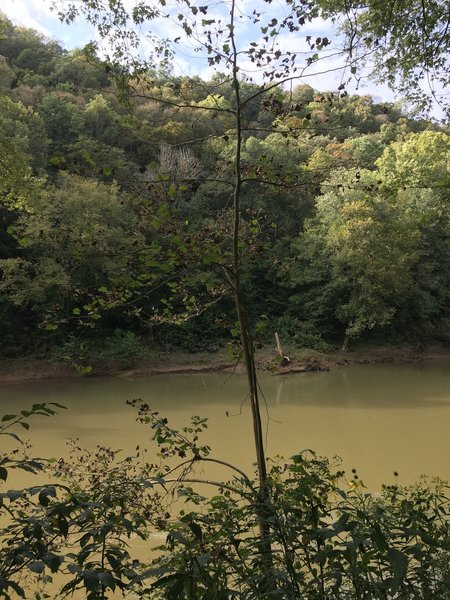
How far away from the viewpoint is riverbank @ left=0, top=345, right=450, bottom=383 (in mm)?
13523

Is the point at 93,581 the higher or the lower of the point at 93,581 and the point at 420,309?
the lower

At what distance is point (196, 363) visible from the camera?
1503 cm

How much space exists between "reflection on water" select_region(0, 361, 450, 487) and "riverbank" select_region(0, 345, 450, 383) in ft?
1.50

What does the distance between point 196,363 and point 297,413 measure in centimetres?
562

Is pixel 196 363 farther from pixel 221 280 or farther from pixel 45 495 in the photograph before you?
pixel 45 495

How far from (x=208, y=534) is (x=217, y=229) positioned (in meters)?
1.30

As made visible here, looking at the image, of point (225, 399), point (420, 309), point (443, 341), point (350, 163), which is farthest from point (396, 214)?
point (350, 163)

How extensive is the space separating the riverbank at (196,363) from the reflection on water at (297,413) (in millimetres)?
456

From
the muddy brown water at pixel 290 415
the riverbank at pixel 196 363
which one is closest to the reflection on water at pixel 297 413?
the muddy brown water at pixel 290 415

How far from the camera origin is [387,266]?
51.4 feet

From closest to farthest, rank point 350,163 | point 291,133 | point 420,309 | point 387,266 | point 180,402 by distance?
point 291,133 → point 350,163 → point 180,402 → point 387,266 → point 420,309

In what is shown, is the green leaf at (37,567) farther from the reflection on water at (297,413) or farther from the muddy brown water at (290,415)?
the reflection on water at (297,413)

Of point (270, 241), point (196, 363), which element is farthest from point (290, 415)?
point (196, 363)

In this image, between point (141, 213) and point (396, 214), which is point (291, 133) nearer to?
point (141, 213)
